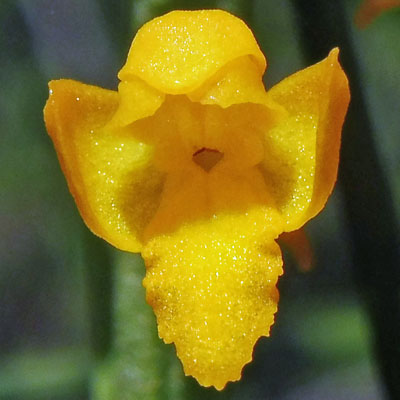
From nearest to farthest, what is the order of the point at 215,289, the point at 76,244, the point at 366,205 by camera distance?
the point at 215,289
the point at 366,205
the point at 76,244

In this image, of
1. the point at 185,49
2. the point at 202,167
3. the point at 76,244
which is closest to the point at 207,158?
the point at 202,167

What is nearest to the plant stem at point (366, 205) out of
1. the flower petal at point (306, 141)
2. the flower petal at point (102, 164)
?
the flower petal at point (306, 141)

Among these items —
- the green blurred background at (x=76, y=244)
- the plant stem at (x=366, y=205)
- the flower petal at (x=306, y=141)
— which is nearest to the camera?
the flower petal at (x=306, y=141)

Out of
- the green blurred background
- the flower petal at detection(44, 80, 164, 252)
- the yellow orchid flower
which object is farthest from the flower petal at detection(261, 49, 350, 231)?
the green blurred background

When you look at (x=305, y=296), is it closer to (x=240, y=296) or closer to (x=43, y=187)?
(x=43, y=187)

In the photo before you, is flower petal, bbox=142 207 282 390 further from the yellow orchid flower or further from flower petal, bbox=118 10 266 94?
flower petal, bbox=118 10 266 94

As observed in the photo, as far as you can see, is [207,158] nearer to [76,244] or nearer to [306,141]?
[306,141]

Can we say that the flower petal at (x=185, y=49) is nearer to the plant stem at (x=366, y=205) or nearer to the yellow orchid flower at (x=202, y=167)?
the yellow orchid flower at (x=202, y=167)
